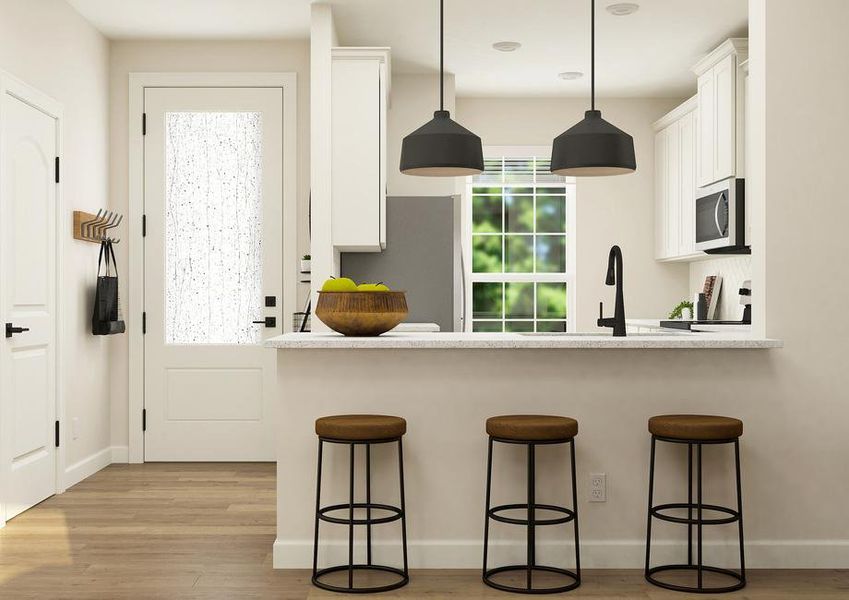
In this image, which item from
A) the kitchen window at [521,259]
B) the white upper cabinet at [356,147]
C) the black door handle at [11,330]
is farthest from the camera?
the kitchen window at [521,259]

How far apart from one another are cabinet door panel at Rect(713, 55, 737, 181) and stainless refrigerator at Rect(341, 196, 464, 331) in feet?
5.66

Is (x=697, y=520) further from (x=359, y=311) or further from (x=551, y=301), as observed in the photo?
(x=551, y=301)

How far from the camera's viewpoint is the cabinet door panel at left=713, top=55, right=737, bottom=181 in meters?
5.80

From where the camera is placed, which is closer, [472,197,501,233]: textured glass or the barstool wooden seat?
the barstool wooden seat

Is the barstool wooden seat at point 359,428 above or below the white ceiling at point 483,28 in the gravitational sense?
below

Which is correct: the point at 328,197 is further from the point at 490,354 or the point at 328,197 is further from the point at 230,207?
the point at 490,354

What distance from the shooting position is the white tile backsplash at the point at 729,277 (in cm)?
652

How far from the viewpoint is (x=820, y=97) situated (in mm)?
3701

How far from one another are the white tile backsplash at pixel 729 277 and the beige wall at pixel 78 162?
436 cm

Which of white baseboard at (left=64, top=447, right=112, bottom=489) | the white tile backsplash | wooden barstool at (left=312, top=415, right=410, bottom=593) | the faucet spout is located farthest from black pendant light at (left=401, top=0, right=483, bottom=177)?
the white tile backsplash

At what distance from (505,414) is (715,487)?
88 centimetres

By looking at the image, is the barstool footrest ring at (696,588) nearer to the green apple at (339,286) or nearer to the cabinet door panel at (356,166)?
the green apple at (339,286)

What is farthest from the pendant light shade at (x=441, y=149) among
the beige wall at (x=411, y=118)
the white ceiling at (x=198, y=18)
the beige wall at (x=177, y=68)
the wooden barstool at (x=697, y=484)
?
the beige wall at (x=411, y=118)

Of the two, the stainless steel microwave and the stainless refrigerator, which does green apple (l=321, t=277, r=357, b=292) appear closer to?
the stainless refrigerator
